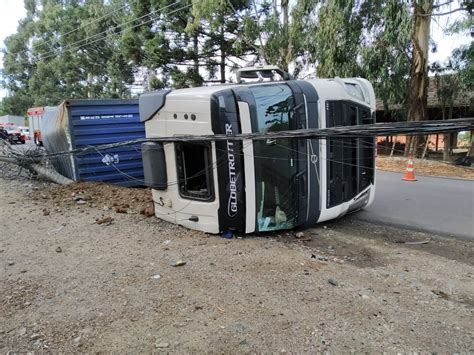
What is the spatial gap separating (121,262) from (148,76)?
21.6 meters

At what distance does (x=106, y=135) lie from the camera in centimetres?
849

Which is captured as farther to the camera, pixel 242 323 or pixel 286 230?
pixel 286 230

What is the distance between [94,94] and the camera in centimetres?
3734

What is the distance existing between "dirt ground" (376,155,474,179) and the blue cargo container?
8937 millimetres

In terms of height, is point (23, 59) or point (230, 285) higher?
point (23, 59)

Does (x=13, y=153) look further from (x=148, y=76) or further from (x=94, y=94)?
(x=94, y=94)

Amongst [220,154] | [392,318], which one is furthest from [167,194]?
[392,318]

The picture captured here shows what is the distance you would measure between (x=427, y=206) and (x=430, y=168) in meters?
6.42

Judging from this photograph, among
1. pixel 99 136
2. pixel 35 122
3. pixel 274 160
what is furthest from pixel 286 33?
pixel 35 122

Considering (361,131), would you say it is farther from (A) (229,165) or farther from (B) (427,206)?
(B) (427,206)

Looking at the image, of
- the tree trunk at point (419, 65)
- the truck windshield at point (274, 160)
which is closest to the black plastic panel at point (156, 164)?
the truck windshield at point (274, 160)

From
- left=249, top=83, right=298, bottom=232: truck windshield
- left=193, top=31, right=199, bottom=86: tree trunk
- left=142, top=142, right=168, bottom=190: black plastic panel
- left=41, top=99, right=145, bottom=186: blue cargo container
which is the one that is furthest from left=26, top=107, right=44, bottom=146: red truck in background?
left=249, top=83, right=298, bottom=232: truck windshield

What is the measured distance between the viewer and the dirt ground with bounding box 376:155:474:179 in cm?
1207

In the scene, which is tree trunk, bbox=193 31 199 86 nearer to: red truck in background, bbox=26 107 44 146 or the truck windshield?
red truck in background, bbox=26 107 44 146
